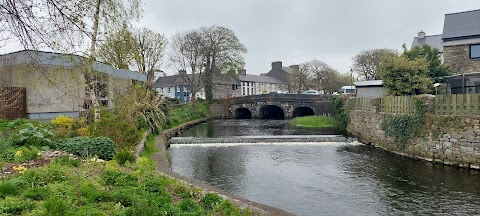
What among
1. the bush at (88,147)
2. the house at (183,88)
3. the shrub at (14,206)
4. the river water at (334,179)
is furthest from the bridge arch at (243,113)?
the shrub at (14,206)

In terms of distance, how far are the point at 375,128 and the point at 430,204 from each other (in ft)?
39.7

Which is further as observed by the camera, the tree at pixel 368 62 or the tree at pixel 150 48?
the tree at pixel 368 62

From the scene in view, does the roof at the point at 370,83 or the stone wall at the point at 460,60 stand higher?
the stone wall at the point at 460,60

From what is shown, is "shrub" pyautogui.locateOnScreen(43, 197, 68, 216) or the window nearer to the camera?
"shrub" pyautogui.locateOnScreen(43, 197, 68, 216)

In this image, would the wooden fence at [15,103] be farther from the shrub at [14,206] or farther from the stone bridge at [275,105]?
the stone bridge at [275,105]

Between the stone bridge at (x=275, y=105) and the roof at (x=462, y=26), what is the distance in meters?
17.7

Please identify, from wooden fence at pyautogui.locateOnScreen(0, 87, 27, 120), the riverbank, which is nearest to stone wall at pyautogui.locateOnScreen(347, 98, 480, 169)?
the riverbank

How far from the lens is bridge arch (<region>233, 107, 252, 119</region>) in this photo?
53131 mm

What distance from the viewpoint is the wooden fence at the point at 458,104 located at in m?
15.5

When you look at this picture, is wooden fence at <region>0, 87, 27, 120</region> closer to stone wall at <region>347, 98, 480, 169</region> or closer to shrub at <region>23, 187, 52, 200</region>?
shrub at <region>23, 187, 52, 200</region>

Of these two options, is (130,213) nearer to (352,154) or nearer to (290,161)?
(290,161)

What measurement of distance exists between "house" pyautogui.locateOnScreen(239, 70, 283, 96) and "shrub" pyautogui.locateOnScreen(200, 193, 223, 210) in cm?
6727

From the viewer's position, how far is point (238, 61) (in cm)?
4909

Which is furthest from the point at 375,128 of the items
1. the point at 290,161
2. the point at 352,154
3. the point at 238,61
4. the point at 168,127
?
the point at 238,61
